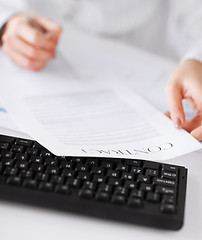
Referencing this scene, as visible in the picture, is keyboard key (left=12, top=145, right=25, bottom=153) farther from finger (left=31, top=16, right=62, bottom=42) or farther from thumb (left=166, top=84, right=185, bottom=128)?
finger (left=31, top=16, right=62, bottom=42)

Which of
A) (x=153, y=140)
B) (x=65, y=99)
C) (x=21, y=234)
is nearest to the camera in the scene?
(x=21, y=234)

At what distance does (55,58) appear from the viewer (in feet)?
2.72

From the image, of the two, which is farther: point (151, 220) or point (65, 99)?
point (65, 99)

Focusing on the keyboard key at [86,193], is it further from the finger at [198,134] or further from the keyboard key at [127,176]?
the finger at [198,134]

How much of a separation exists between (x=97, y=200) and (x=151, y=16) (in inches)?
31.5

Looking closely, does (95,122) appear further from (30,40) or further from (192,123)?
(30,40)

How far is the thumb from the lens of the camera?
58cm

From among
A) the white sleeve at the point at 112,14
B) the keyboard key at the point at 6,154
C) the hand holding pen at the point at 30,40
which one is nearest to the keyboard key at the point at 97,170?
the keyboard key at the point at 6,154

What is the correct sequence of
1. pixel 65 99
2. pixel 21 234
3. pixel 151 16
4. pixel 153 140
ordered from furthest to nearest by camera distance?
pixel 151 16, pixel 65 99, pixel 153 140, pixel 21 234

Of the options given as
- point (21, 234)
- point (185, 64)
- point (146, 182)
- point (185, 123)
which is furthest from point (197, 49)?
point (21, 234)

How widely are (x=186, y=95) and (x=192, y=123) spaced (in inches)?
2.2

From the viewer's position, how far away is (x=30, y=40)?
0.77 meters

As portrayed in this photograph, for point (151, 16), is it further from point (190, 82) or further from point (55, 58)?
point (190, 82)

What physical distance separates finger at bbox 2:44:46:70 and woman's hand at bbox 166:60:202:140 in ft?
0.91
